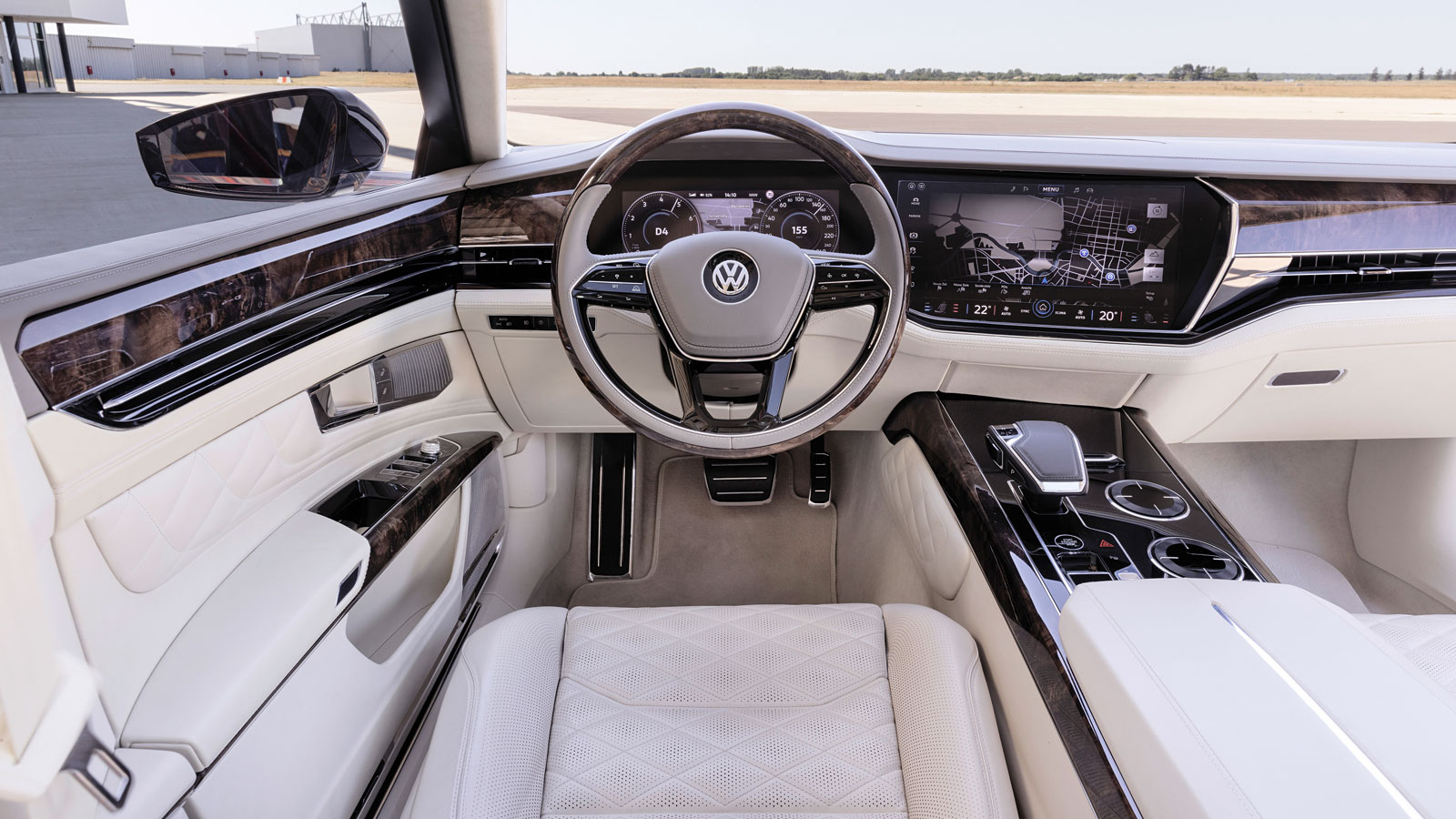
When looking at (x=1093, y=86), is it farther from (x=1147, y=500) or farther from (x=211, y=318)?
(x=211, y=318)

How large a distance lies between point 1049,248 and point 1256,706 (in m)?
1.14

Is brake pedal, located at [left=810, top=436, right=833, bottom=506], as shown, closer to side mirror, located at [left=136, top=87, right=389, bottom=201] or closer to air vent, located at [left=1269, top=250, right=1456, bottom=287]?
air vent, located at [left=1269, top=250, right=1456, bottom=287]

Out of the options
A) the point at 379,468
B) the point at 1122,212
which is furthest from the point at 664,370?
the point at 1122,212

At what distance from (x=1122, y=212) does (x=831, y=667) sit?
1151 mm

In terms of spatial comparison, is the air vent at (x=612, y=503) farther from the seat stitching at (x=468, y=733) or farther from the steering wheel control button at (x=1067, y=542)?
the steering wheel control button at (x=1067, y=542)

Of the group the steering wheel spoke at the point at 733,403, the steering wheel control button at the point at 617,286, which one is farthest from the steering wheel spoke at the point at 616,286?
the steering wheel spoke at the point at 733,403

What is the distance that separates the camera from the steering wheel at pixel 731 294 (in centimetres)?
143

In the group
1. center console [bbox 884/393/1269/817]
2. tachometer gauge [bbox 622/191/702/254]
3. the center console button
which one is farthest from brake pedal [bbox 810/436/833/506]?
the center console button

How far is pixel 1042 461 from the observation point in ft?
4.84

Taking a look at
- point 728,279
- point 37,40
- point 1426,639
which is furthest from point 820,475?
point 37,40

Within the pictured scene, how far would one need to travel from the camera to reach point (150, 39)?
1073mm

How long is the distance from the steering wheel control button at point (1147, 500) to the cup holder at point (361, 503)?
4.10 ft

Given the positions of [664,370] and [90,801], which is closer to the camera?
[90,801]

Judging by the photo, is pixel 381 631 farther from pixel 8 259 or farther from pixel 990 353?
pixel 990 353
